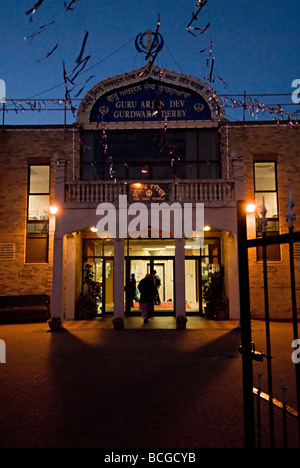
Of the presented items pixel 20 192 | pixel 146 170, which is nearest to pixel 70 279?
pixel 20 192

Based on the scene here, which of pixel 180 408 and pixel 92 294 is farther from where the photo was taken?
pixel 92 294

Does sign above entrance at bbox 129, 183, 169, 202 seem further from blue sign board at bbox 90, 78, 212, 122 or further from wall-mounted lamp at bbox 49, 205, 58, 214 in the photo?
blue sign board at bbox 90, 78, 212, 122

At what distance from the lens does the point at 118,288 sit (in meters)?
12.0

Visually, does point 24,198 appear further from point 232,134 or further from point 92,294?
point 232,134

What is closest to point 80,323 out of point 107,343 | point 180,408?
point 107,343

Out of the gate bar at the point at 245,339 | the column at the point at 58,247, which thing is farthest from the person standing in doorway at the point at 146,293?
the gate bar at the point at 245,339

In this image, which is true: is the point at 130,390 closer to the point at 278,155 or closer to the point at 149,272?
the point at 149,272

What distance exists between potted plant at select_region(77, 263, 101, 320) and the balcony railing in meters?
Answer: 3.76

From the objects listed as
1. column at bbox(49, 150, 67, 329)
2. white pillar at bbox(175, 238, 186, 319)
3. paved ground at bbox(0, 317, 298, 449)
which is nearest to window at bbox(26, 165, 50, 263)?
column at bbox(49, 150, 67, 329)

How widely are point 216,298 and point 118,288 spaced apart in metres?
4.28

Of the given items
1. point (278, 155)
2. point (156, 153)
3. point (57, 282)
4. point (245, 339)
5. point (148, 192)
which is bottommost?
point (245, 339)

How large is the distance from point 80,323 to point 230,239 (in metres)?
6.46
